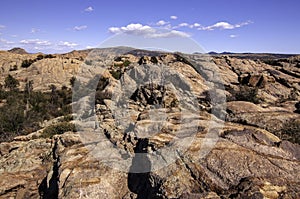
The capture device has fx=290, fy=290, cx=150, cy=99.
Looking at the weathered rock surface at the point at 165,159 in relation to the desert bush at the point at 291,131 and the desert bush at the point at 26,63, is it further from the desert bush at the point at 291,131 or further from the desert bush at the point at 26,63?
the desert bush at the point at 26,63

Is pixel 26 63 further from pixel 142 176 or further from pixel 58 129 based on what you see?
pixel 142 176

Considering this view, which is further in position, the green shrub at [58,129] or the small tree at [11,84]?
the small tree at [11,84]

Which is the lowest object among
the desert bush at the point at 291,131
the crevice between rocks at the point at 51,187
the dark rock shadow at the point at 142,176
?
the crevice between rocks at the point at 51,187

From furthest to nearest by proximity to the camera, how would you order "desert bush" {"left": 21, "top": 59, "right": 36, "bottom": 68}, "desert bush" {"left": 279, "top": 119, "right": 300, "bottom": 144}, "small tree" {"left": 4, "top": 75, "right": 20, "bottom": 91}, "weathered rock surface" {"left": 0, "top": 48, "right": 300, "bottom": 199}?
"desert bush" {"left": 21, "top": 59, "right": 36, "bottom": 68}, "small tree" {"left": 4, "top": 75, "right": 20, "bottom": 91}, "desert bush" {"left": 279, "top": 119, "right": 300, "bottom": 144}, "weathered rock surface" {"left": 0, "top": 48, "right": 300, "bottom": 199}

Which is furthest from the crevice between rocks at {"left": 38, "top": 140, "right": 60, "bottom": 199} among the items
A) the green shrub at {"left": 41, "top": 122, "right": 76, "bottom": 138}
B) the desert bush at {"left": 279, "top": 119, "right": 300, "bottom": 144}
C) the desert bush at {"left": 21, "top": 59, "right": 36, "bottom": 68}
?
the desert bush at {"left": 21, "top": 59, "right": 36, "bottom": 68}

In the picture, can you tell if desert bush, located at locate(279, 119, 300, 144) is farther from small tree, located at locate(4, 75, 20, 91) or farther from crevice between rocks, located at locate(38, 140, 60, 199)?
small tree, located at locate(4, 75, 20, 91)

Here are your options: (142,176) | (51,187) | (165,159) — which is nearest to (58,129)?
(51,187)

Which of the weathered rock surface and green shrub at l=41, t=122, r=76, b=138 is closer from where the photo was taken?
the weathered rock surface

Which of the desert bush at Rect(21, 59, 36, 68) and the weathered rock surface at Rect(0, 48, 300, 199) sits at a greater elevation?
the desert bush at Rect(21, 59, 36, 68)

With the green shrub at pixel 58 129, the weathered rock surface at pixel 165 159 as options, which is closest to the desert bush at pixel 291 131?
the weathered rock surface at pixel 165 159

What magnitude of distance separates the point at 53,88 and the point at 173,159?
106 ft

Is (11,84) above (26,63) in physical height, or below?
below

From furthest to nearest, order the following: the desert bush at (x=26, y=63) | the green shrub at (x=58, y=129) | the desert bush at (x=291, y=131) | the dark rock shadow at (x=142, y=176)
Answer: the desert bush at (x=26, y=63), the green shrub at (x=58, y=129), the desert bush at (x=291, y=131), the dark rock shadow at (x=142, y=176)

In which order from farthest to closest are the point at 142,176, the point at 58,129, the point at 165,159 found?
1. the point at 58,129
2. the point at 142,176
3. the point at 165,159
